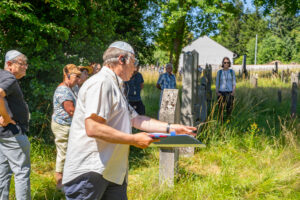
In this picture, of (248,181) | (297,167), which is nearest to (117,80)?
(248,181)

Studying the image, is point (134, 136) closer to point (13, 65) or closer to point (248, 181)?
point (13, 65)

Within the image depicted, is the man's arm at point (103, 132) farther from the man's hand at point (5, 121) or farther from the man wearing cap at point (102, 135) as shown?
the man's hand at point (5, 121)

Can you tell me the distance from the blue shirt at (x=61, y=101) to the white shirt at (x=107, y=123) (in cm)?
196

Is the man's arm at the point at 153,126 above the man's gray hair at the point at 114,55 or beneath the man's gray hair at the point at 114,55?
beneath

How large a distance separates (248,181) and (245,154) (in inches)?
45.9

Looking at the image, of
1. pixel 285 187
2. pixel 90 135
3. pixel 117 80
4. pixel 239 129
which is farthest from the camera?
pixel 239 129

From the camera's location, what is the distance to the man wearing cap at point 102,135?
1963 mm

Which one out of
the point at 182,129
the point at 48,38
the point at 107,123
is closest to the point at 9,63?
the point at 107,123

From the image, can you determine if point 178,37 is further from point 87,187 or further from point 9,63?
point 87,187

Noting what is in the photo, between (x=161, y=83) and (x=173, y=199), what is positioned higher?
(x=161, y=83)

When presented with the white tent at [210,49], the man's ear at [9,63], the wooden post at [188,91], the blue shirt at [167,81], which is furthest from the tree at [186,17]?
the white tent at [210,49]

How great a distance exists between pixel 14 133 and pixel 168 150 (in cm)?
190

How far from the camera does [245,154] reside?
502cm

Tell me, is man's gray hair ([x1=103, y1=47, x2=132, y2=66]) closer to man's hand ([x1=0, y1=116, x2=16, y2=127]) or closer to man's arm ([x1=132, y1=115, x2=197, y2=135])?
man's arm ([x1=132, y1=115, x2=197, y2=135])
